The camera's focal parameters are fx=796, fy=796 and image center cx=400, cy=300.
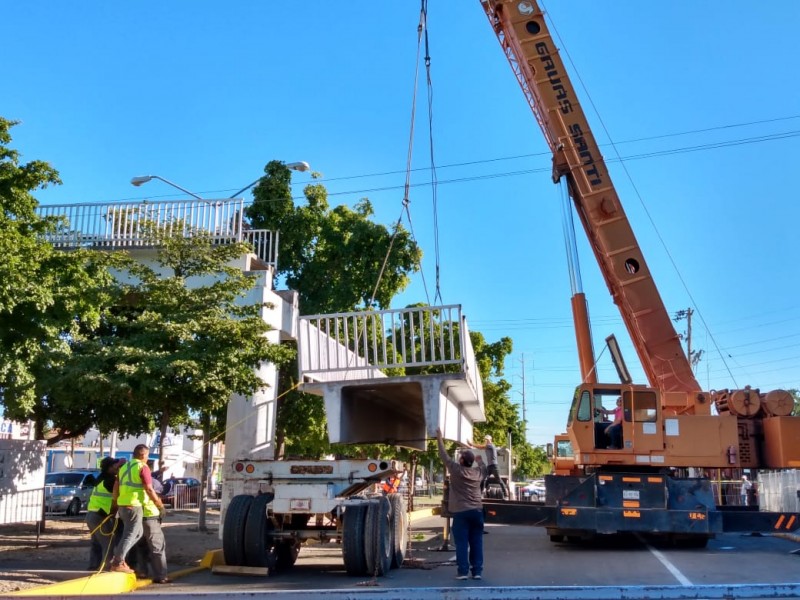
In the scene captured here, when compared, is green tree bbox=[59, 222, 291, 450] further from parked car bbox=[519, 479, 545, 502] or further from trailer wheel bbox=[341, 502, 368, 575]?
parked car bbox=[519, 479, 545, 502]

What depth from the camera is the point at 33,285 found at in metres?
9.87

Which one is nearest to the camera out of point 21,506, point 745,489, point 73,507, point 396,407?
point 21,506

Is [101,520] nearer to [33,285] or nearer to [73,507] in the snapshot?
[33,285]

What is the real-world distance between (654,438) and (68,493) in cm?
2026

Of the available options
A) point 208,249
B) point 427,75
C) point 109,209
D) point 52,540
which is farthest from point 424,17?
point 52,540

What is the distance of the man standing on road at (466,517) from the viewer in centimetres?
955

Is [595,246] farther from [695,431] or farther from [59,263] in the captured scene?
[59,263]

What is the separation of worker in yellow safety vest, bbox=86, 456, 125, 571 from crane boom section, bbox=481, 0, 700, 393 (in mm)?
9840

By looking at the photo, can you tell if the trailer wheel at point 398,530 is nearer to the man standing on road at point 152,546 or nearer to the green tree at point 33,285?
the man standing on road at point 152,546

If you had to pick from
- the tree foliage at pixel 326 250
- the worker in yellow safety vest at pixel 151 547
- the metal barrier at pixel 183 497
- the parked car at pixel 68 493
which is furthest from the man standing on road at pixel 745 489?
the metal barrier at pixel 183 497

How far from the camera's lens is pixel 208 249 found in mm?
14609

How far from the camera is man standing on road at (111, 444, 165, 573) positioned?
366 inches

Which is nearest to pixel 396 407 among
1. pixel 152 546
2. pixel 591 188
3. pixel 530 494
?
pixel 152 546

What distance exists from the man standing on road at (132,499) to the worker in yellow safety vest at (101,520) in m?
0.44
